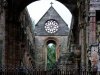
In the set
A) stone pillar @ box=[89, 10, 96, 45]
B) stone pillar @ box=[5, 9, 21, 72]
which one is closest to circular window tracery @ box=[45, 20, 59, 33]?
stone pillar @ box=[5, 9, 21, 72]

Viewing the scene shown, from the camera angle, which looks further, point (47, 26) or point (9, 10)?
point (47, 26)

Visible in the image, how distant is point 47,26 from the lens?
54.5m

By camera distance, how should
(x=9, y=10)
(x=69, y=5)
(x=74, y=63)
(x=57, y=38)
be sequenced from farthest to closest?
(x=57, y=38) < (x=69, y=5) < (x=9, y=10) < (x=74, y=63)

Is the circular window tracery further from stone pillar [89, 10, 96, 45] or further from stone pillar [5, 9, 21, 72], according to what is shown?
stone pillar [89, 10, 96, 45]

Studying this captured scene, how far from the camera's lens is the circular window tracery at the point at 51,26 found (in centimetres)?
5423

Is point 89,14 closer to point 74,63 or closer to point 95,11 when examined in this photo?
point 95,11

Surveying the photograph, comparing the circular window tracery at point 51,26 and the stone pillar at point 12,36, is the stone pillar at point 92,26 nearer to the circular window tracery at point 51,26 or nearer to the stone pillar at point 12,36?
the stone pillar at point 12,36

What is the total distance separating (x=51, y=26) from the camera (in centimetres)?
5416

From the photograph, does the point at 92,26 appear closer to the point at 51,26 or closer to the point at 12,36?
the point at 12,36

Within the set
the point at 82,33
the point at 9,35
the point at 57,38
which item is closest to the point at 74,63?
the point at 82,33

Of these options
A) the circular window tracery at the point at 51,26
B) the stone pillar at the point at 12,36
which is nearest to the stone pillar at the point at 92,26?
the stone pillar at the point at 12,36

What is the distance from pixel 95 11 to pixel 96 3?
529 millimetres

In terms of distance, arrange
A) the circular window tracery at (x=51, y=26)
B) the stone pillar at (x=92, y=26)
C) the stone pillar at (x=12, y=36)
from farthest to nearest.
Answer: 1. the circular window tracery at (x=51, y=26)
2. the stone pillar at (x=12, y=36)
3. the stone pillar at (x=92, y=26)

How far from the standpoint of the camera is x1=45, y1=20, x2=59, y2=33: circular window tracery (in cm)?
5423
